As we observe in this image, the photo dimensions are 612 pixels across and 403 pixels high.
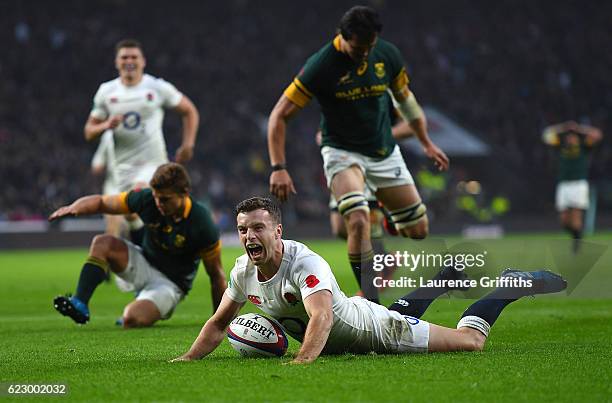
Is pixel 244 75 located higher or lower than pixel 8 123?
higher

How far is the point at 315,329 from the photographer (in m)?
5.13

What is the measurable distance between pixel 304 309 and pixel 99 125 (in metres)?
5.43

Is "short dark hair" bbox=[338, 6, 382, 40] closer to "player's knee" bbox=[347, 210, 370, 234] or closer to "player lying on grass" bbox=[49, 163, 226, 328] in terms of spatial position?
"player's knee" bbox=[347, 210, 370, 234]

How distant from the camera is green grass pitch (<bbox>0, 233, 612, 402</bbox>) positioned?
4.41m

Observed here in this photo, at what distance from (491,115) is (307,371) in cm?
2690

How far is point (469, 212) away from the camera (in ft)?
90.3

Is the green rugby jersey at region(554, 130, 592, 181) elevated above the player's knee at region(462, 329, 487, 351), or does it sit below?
above

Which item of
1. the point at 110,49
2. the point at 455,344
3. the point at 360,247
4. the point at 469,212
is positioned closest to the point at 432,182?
the point at 469,212

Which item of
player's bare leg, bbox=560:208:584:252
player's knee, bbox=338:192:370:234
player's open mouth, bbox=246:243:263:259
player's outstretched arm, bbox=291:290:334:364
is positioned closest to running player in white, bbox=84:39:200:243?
player's knee, bbox=338:192:370:234

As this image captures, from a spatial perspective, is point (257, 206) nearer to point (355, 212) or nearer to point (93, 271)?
point (355, 212)

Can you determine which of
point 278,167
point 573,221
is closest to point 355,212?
point 278,167

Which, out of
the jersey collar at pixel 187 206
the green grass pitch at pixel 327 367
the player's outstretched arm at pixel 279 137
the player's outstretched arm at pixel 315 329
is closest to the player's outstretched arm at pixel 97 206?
the jersey collar at pixel 187 206

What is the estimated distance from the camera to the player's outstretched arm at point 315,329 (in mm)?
5137

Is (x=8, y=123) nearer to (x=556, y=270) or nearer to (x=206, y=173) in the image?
(x=206, y=173)
